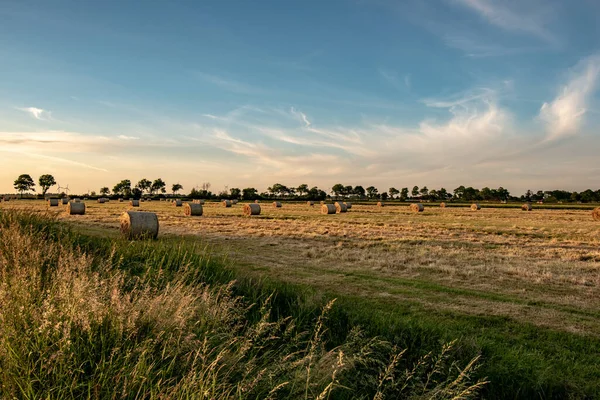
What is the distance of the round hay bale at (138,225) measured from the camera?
19920 mm

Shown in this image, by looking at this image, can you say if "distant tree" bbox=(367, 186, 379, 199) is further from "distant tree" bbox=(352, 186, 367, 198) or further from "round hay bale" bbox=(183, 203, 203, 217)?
"round hay bale" bbox=(183, 203, 203, 217)

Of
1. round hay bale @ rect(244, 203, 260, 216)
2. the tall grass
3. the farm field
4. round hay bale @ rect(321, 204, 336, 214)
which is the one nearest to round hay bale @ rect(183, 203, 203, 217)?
round hay bale @ rect(244, 203, 260, 216)

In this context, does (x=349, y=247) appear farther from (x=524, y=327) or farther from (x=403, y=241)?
(x=524, y=327)

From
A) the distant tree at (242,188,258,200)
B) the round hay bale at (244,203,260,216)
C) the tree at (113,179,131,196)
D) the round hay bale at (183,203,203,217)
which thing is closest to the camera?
the round hay bale at (183,203,203,217)

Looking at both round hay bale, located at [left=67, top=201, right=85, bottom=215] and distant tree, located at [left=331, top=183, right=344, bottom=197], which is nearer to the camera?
round hay bale, located at [left=67, top=201, right=85, bottom=215]

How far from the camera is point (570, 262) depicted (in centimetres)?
1495

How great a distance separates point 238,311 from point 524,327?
5763mm

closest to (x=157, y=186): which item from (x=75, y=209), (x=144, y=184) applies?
(x=144, y=184)

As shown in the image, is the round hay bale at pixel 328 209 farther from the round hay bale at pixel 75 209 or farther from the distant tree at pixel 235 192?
the distant tree at pixel 235 192

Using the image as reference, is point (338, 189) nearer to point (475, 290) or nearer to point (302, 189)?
point (302, 189)

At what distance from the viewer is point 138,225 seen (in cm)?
2002

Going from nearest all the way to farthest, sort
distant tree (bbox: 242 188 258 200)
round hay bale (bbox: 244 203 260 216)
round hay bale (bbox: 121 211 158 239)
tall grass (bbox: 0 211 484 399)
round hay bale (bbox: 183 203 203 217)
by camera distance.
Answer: tall grass (bbox: 0 211 484 399) → round hay bale (bbox: 121 211 158 239) → round hay bale (bbox: 183 203 203 217) → round hay bale (bbox: 244 203 260 216) → distant tree (bbox: 242 188 258 200)

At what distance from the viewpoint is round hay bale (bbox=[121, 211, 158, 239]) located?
784 inches

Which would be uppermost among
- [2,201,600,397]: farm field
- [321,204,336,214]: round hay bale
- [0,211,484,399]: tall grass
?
[321,204,336,214]: round hay bale
